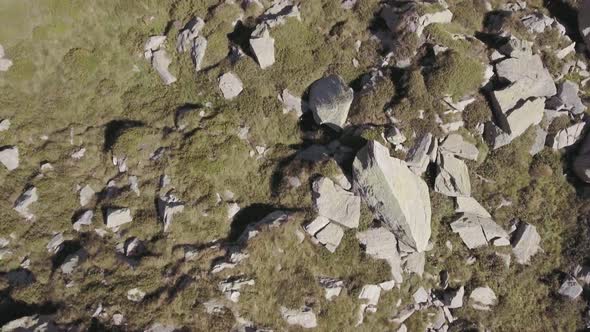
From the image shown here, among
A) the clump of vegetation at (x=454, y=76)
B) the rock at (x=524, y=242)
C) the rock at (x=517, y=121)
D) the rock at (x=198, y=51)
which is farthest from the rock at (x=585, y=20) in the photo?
the rock at (x=198, y=51)

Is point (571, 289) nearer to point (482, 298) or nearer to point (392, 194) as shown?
point (482, 298)

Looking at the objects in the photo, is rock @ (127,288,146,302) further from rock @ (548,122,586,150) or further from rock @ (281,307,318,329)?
rock @ (548,122,586,150)

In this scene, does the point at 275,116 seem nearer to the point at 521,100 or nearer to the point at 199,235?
the point at 199,235

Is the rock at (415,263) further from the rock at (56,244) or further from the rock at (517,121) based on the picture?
the rock at (56,244)

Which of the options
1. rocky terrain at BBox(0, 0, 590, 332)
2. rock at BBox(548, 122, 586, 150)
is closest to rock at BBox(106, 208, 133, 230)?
rocky terrain at BBox(0, 0, 590, 332)

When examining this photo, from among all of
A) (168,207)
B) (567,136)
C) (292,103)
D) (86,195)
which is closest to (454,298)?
(567,136)

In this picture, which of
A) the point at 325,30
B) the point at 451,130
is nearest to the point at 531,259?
the point at 451,130
